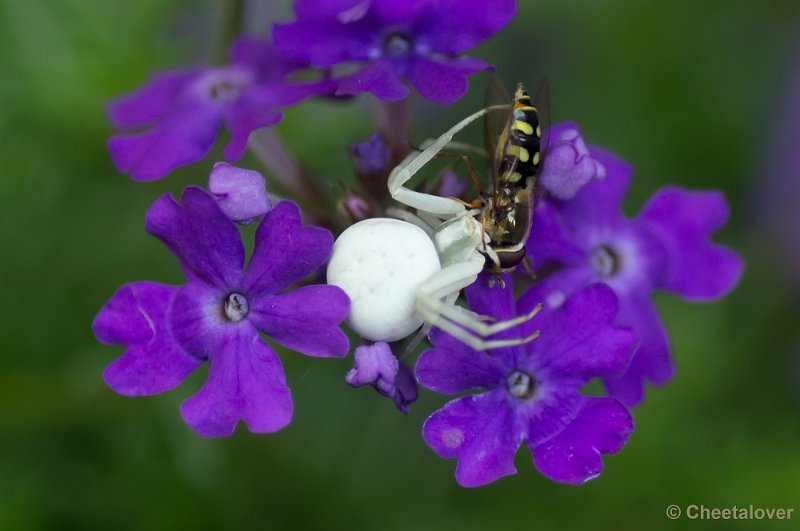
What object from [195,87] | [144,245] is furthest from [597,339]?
[144,245]

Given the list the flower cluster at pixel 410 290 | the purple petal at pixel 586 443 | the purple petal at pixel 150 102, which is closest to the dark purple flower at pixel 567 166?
the flower cluster at pixel 410 290

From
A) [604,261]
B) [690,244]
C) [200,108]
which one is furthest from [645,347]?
[200,108]

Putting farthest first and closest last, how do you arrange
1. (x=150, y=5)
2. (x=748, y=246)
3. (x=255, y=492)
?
(x=748, y=246), (x=150, y=5), (x=255, y=492)

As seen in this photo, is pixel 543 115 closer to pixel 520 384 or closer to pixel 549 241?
pixel 549 241

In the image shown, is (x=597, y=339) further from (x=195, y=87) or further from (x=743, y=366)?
(x=743, y=366)

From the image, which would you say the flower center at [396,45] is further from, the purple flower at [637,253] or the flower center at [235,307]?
the flower center at [235,307]

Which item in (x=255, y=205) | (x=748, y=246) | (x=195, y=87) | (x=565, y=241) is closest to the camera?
(x=255, y=205)
